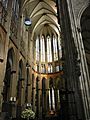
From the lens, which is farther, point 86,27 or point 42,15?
point 42,15

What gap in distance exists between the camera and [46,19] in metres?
28.2

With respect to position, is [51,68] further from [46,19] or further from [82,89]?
[82,89]

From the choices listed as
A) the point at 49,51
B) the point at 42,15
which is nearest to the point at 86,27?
the point at 42,15

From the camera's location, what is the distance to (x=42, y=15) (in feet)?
88.1

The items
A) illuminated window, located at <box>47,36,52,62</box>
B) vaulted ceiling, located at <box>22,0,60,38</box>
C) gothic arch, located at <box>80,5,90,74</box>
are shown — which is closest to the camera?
gothic arch, located at <box>80,5,90,74</box>

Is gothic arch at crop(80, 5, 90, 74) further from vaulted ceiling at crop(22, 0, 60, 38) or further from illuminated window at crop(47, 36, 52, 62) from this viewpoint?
illuminated window at crop(47, 36, 52, 62)

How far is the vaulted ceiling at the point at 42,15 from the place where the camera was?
24.2 meters

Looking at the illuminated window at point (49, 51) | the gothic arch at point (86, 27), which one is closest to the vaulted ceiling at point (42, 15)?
the illuminated window at point (49, 51)

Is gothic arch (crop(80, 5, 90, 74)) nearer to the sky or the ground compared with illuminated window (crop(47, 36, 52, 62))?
nearer to the ground

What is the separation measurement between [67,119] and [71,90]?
A: 5.57 ft

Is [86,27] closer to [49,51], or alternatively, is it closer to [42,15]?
[42,15]

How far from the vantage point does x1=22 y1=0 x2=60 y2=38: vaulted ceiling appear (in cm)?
2417

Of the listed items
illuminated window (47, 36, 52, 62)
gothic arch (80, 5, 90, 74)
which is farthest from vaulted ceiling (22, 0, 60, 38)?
gothic arch (80, 5, 90, 74)

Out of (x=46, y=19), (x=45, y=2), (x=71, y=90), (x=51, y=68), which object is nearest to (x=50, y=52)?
(x=51, y=68)
